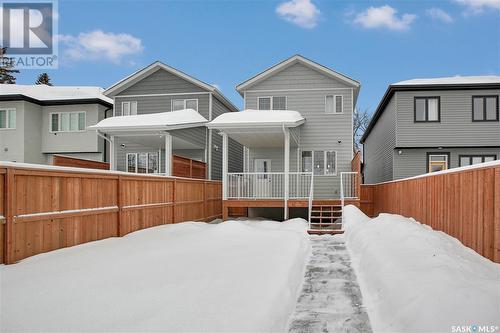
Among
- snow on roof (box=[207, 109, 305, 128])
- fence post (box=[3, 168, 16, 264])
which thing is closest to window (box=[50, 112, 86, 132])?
snow on roof (box=[207, 109, 305, 128])

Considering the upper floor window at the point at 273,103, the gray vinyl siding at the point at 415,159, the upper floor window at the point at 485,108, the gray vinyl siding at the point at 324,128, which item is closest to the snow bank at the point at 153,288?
the gray vinyl siding at the point at 324,128

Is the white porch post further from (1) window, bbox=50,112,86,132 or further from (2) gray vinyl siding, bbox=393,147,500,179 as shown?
(1) window, bbox=50,112,86,132

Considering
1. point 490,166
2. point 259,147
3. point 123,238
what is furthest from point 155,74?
point 490,166

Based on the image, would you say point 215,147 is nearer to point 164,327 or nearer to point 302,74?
point 302,74

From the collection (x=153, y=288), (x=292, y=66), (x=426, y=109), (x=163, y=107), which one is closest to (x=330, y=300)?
(x=153, y=288)

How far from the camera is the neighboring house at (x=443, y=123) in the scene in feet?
53.5

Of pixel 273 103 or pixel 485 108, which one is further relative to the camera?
pixel 273 103

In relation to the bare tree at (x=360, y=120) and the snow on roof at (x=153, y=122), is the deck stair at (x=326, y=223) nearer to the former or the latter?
the snow on roof at (x=153, y=122)

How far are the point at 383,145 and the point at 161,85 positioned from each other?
1236cm

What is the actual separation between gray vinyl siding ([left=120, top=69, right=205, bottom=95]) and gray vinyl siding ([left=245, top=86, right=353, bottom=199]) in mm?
4948

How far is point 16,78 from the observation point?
44.2m

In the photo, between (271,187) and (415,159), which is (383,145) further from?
(271,187)

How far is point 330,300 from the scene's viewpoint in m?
4.56

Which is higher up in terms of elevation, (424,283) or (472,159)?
(472,159)
